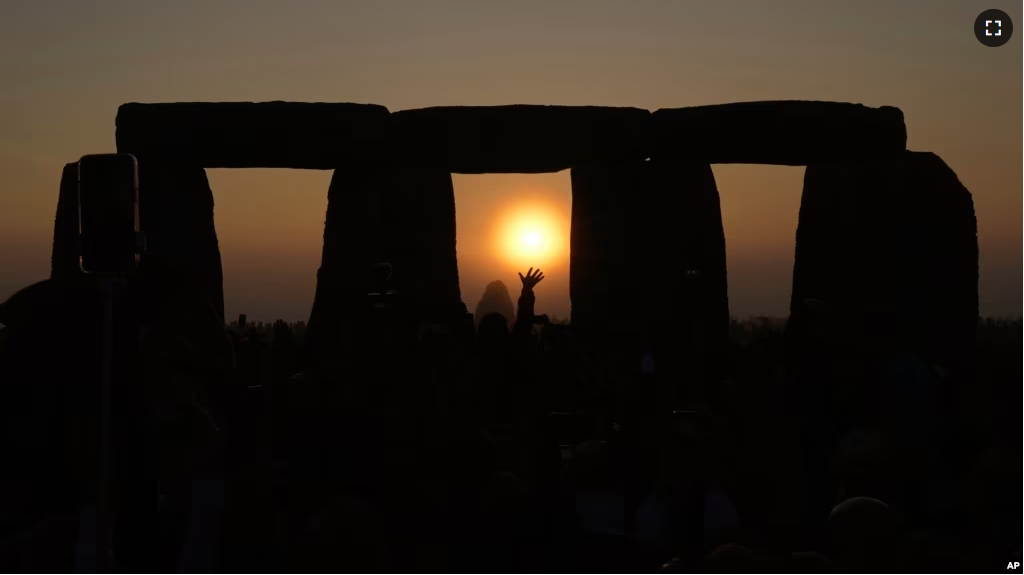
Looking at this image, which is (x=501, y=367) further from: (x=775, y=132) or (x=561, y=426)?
(x=775, y=132)

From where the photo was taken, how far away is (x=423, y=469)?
6.28 metres

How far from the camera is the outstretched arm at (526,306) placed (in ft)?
33.7

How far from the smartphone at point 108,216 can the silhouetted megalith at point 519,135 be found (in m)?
10.7

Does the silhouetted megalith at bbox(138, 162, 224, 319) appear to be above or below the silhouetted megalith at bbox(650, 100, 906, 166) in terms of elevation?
below

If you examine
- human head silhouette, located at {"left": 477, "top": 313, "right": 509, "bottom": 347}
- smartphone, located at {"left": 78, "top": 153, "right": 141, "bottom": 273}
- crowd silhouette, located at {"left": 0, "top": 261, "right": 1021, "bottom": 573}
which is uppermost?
smartphone, located at {"left": 78, "top": 153, "right": 141, "bottom": 273}

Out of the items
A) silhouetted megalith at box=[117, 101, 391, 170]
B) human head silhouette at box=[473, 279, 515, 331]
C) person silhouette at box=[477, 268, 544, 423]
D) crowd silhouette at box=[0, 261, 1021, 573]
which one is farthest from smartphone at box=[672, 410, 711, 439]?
human head silhouette at box=[473, 279, 515, 331]

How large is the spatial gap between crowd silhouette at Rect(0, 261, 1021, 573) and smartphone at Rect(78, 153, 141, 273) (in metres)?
0.37

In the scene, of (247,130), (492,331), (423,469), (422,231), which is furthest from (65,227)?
(423,469)

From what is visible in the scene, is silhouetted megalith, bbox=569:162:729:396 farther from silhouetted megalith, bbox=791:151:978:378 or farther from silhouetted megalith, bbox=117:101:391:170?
silhouetted megalith, bbox=117:101:391:170

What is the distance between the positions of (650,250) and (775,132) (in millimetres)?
2107

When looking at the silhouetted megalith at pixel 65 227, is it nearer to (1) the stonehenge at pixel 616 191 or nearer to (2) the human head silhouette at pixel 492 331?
(1) the stonehenge at pixel 616 191

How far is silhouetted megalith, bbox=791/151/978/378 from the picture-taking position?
1555 cm

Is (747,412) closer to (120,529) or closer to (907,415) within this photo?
(907,415)

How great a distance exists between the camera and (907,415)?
714 cm
